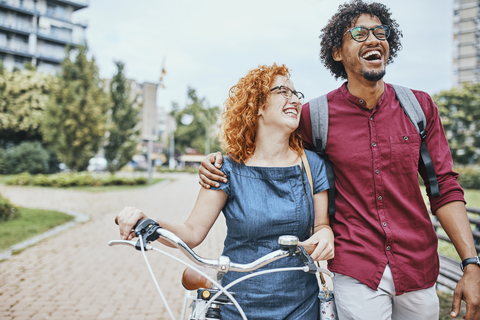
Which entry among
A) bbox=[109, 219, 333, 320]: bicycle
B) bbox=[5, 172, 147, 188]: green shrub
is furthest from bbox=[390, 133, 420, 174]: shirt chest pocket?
bbox=[5, 172, 147, 188]: green shrub

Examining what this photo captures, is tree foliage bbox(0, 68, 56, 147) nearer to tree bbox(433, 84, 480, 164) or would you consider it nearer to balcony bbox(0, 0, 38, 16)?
balcony bbox(0, 0, 38, 16)

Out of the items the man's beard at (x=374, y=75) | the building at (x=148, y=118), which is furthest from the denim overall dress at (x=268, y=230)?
the building at (x=148, y=118)

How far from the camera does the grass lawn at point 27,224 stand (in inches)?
291

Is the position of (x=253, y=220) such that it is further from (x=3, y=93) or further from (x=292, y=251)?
(x=3, y=93)

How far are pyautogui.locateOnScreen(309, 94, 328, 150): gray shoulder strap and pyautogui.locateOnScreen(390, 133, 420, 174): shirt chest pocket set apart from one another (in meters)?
0.37

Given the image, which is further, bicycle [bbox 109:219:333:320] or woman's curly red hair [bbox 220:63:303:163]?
woman's curly red hair [bbox 220:63:303:163]

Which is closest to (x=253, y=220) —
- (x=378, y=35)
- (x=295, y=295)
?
(x=295, y=295)

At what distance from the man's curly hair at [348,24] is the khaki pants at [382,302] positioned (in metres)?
1.40

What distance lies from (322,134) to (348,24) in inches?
27.5

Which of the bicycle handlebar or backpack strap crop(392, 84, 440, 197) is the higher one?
backpack strap crop(392, 84, 440, 197)

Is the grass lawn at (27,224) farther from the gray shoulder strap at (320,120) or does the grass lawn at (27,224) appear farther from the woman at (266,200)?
the gray shoulder strap at (320,120)

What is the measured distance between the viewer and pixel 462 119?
96.5 ft

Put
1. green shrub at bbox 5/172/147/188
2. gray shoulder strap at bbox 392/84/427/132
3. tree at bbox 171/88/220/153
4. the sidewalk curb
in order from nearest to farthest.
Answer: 1. gray shoulder strap at bbox 392/84/427/132
2. the sidewalk curb
3. green shrub at bbox 5/172/147/188
4. tree at bbox 171/88/220/153

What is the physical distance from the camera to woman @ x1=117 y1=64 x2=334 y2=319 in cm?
179
